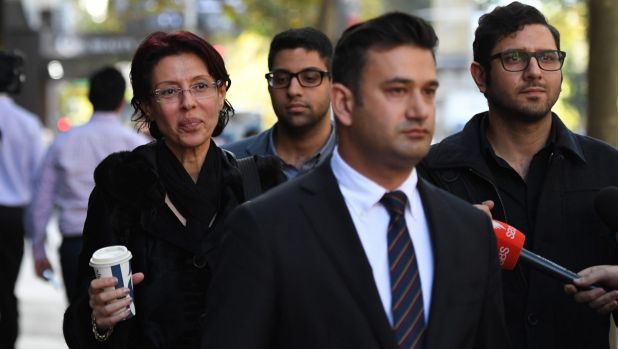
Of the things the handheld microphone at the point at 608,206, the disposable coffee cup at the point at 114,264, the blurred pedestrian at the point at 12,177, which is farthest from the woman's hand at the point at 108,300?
the blurred pedestrian at the point at 12,177

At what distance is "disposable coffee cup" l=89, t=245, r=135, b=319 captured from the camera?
3.64 m

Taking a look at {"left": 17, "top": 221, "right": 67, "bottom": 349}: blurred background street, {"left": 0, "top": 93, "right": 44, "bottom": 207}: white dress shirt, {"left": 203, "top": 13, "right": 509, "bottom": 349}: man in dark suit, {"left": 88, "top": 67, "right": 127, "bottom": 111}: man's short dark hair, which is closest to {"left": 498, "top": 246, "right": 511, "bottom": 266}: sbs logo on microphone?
{"left": 203, "top": 13, "right": 509, "bottom": 349}: man in dark suit

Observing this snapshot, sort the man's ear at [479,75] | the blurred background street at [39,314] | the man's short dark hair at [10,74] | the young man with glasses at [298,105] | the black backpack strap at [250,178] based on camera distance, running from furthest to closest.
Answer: the blurred background street at [39,314] < the man's short dark hair at [10,74] < the young man with glasses at [298,105] < the man's ear at [479,75] < the black backpack strap at [250,178]

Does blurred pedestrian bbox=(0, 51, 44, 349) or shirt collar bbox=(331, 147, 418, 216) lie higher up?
shirt collar bbox=(331, 147, 418, 216)

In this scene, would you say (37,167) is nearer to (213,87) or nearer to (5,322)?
(5,322)

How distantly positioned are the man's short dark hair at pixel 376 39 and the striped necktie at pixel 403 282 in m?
0.32

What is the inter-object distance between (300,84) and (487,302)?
3033 mm

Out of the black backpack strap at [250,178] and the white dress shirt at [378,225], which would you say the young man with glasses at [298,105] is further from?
the white dress shirt at [378,225]

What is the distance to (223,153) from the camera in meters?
4.32

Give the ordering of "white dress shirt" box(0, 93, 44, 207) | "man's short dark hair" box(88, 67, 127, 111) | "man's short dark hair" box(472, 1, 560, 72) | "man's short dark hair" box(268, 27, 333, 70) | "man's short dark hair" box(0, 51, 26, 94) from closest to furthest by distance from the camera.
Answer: "man's short dark hair" box(472, 1, 560, 72), "man's short dark hair" box(268, 27, 333, 70), "man's short dark hair" box(88, 67, 127, 111), "man's short dark hair" box(0, 51, 26, 94), "white dress shirt" box(0, 93, 44, 207)

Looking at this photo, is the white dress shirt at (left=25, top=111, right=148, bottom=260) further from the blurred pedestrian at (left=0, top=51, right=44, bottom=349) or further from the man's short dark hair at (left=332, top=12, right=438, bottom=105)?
the man's short dark hair at (left=332, top=12, right=438, bottom=105)

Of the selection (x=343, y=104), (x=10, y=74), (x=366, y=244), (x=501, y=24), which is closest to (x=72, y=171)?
(x=10, y=74)

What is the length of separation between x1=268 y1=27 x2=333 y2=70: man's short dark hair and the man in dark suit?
2.99 meters

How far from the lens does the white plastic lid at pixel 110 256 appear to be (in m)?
3.63
